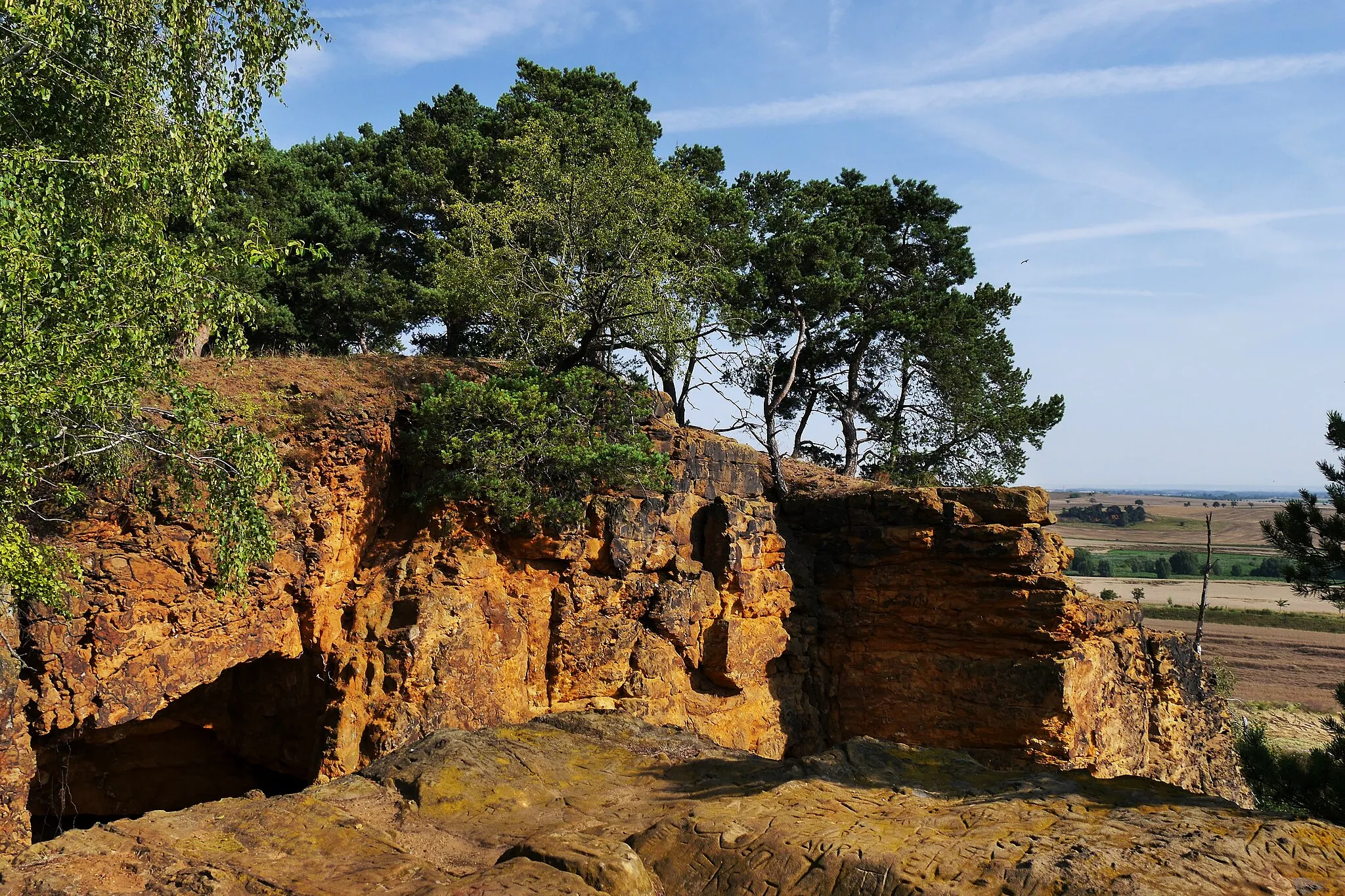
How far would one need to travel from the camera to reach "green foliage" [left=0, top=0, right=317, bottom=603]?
334 inches

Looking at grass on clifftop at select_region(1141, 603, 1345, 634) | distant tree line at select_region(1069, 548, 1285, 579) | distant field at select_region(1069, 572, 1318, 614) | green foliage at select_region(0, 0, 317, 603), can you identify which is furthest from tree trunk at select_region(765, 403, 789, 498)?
distant tree line at select_region(1069, 548, 1285, 579)

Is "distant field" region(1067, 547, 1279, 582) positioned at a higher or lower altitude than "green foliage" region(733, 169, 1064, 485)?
lower

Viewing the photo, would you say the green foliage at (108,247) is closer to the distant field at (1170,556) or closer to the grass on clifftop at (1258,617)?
the grass on clifftop at (1258,617)

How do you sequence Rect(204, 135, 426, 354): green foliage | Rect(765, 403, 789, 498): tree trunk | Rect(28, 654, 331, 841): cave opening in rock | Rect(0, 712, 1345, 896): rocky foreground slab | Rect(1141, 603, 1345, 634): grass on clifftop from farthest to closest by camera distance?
Rect(1141, 603, 1345, 634): grass on clifftop < Rect(204, 135, 426, 354): green foliage < Rect(765, 403, 789, 498): tree trunk < Rect(28, 654, 331, 841): cave opening in rock < Rect(0, 712, 1345, 896): rocky foreground slab

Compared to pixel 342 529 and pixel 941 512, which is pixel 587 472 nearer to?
pixel 342 529

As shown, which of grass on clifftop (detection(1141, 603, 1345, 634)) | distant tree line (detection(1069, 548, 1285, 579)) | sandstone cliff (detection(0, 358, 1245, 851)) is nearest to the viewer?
sandstone cliff (detection(0, 358, 1245, 851))

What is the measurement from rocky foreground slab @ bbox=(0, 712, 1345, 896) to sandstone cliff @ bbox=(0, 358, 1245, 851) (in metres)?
2.25

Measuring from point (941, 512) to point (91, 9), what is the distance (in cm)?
1613

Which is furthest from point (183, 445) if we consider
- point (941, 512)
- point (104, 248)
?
point (941, 512)

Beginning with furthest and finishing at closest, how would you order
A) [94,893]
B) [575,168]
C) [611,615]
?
[575,168], [611,615], [94,893]

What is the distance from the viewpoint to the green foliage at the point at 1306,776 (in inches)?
608

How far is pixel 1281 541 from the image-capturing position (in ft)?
53.4

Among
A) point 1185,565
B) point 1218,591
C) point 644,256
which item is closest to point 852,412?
point 644,256

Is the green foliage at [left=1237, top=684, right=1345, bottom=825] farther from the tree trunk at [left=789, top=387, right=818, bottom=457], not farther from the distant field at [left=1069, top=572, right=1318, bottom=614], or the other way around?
the distant field at [left=1069, top=572, right=1318, bottom=614]
